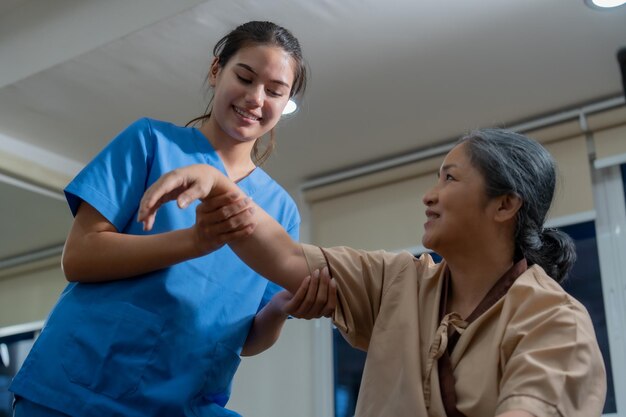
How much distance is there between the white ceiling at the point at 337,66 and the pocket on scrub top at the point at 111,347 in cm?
174

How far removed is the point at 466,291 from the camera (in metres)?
1.60

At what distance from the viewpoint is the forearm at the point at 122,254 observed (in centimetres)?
144

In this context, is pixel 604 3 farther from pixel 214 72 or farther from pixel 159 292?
pixel 159 292

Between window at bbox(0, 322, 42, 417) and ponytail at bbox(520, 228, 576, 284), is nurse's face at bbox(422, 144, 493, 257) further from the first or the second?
window at bbox(0, 322, 42, 417)

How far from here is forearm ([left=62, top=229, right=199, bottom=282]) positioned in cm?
144

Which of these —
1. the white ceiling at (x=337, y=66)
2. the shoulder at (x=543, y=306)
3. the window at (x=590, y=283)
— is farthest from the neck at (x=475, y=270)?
the window at (x=590, y=283)

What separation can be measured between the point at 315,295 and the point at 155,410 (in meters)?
0.35

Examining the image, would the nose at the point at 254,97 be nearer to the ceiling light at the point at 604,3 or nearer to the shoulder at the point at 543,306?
the shoulder at the point at 543,306

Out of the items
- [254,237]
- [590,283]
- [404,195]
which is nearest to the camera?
[254,237]

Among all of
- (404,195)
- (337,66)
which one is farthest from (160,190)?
(404,195)

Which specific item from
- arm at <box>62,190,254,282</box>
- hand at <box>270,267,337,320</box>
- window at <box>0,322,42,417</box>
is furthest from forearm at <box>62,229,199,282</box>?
window at <box>0,322,42,417</box>

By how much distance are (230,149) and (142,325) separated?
16.5 inches

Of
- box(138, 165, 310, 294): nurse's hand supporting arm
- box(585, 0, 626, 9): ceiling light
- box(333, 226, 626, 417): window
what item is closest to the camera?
Result: box(138, 165, 310, 294): nurse's hand supporting arm

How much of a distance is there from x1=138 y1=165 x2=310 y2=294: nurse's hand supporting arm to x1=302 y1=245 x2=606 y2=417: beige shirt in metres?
0.04
